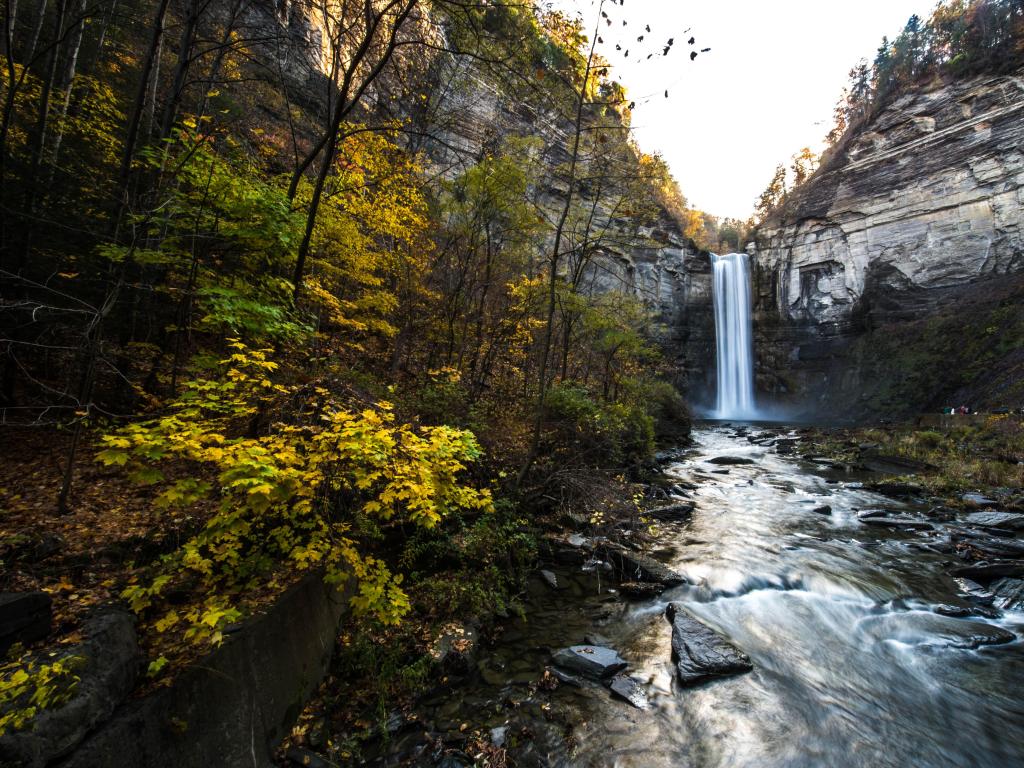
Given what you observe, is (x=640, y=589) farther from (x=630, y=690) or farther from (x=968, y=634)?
(x=968, y=634)

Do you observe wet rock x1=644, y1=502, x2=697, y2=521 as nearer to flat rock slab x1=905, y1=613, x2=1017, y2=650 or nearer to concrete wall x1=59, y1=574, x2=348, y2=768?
flat rock slab x1=905, y1=613, x2=1017, y2=650

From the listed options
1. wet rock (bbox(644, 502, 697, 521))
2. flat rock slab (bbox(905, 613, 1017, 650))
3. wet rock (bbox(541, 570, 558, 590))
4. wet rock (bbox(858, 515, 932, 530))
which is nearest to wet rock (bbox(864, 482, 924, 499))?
wet rock (bbox(858, 515, 932, 530))

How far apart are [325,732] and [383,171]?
9.30m

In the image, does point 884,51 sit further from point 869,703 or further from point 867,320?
point 869,703

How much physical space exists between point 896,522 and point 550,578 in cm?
817

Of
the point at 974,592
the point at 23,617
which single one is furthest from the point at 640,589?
the point at 23,617

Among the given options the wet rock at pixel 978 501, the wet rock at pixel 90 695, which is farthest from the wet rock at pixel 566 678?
the wet rock at pixel 978 501

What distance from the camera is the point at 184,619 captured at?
301 cm

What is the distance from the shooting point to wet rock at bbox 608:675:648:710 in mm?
4102

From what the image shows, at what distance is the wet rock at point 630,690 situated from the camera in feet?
13.5

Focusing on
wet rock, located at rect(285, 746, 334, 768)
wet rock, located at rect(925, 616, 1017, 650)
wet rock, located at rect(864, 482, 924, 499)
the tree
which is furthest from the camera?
the tree

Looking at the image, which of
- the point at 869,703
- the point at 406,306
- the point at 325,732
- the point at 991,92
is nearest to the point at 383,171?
the point at 406,306

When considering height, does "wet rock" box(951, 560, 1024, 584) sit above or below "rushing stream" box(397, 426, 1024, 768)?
above

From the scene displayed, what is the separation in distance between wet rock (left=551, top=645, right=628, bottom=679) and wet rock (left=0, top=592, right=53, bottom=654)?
4.18 meters
